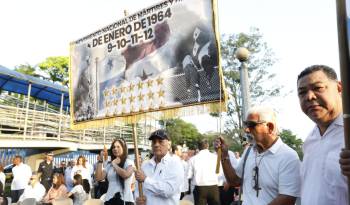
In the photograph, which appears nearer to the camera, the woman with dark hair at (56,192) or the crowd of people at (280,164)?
the crowd of people at (280,164)

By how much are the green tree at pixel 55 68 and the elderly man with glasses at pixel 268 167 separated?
38.3m

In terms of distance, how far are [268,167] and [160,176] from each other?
1409mm

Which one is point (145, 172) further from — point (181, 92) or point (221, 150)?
point (221, 150)

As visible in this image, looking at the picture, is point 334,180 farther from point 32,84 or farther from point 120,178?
point 32,84

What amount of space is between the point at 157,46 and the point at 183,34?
0.32 m

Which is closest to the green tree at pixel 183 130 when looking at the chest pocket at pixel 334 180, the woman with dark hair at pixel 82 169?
the woman with dark hair at pixel 82 169

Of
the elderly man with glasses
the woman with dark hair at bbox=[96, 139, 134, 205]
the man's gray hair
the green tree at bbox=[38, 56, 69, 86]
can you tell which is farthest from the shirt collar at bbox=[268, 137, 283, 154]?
the green tree at bbox=[38, 56, 69, 86]

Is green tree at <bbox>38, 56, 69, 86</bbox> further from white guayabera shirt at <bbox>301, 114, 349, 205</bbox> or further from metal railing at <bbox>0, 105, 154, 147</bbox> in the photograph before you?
white guayabera shirt at <bbox>301, 114, 349, 205</bbox>

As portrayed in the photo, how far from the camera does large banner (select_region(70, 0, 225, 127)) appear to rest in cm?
345

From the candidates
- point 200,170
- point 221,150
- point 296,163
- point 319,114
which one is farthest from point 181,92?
point 200,170

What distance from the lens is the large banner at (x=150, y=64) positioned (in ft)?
11.3

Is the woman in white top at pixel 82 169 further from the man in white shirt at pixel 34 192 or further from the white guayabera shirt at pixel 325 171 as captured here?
the white guayabera shirt at pixel 325 171

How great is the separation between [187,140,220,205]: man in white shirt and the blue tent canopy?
9637 millimetres

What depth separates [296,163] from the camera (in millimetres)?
2492
